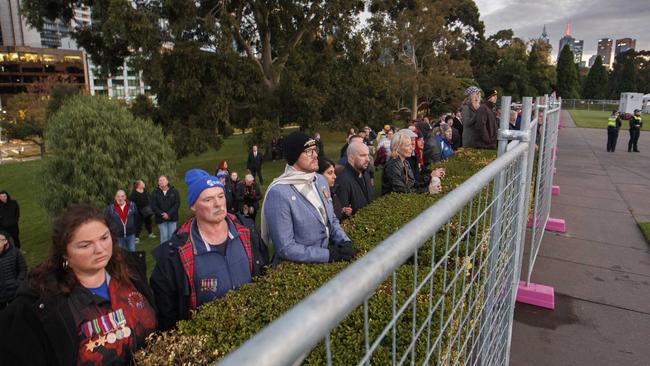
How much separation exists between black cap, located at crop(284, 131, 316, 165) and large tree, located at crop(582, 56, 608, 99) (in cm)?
8785

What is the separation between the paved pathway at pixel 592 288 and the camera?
12.0 feet

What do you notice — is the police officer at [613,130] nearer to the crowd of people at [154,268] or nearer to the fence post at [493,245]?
the crowd of people at [154,268]

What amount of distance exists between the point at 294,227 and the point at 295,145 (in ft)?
2.21

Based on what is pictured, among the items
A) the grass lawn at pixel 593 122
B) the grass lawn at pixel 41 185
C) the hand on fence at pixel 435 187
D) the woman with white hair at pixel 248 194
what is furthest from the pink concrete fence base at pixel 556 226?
the grass lawn at pixel 593 122

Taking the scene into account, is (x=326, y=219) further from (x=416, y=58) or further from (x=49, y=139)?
(x=416, y=58)

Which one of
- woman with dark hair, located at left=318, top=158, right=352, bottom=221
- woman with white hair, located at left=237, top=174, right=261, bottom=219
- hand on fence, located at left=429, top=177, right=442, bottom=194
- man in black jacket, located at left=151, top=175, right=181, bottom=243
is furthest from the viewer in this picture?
woman with white hair, located at left=237, top=174, right=261, bottom=219

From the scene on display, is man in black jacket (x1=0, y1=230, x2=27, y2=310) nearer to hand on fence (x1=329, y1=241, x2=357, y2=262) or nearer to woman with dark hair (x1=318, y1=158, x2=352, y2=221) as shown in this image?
woman with dark hair (x1=318, y1=158, x2=352, y2=221)

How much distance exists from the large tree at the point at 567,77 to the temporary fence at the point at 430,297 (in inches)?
3051

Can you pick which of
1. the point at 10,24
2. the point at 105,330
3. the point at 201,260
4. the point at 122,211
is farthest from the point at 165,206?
the point at 10,24

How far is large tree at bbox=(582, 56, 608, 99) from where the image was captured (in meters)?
75.7

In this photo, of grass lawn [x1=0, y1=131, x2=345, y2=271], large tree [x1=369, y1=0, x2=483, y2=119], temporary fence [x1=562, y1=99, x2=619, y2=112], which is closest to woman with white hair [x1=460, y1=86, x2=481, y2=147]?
grass lawn [x1=0, y1=131, x2=345, y2=271]

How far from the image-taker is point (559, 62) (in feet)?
231

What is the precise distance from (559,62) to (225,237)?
8007 cm

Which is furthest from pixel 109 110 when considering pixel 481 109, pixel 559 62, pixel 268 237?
pixel 559 62
